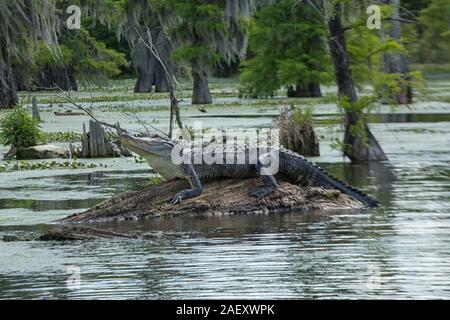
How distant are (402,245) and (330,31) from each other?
30.3 feet

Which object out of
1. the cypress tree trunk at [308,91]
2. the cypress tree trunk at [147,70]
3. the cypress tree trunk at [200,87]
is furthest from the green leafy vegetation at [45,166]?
the cypress tree trunk at [147,70]

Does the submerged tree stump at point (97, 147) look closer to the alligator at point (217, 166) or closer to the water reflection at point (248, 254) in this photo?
the water reflection at point (248, 254)

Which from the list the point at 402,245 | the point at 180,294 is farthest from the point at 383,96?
the point at 180,294

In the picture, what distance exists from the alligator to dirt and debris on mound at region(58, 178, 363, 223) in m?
0.09

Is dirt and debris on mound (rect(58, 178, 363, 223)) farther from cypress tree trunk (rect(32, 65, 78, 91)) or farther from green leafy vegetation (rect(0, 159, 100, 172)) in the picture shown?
cypress tree trunk (rect(32, 65, 78, 91))

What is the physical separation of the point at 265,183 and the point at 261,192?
4.6 inches

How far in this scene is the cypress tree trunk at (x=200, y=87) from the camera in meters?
51.1

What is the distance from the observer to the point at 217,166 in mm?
15258

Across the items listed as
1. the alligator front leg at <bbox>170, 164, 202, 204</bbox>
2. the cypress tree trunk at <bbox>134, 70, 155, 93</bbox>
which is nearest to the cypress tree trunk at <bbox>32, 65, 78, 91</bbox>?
the cypress tree trunk at <bbox>134, 70, 155, 93</bbox>

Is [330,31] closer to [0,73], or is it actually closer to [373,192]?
[373,192]

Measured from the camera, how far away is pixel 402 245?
506 inches

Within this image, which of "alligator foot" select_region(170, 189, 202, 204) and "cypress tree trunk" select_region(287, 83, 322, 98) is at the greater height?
"alligator foot" select_region(170, 189, 202, 204)

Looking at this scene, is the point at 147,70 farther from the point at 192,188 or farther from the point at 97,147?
the point at 192,188

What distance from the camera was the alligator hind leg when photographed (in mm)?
14961
